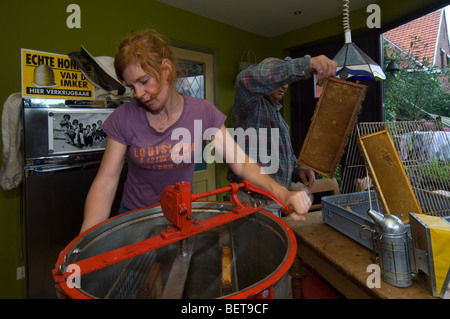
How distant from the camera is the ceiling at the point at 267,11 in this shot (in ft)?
10.1

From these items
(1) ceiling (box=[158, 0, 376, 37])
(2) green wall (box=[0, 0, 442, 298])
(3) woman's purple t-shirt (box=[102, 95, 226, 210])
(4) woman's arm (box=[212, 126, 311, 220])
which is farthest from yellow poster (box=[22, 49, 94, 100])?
(1) ceiling (box=[158, 0, 376, 37])

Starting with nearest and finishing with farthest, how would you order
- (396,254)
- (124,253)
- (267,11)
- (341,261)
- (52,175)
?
(124,253), (396,254), (341,261), (52,175), (267,11)

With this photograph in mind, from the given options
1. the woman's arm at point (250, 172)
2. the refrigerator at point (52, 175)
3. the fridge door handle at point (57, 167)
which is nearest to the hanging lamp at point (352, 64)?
the woman's arm at point (250, 172)

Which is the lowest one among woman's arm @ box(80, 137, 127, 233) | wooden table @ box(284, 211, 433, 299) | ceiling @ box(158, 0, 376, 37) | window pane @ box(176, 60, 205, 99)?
wooden table @ box(284, 211, 433, 299)

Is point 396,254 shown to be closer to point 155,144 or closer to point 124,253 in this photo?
point 124,253

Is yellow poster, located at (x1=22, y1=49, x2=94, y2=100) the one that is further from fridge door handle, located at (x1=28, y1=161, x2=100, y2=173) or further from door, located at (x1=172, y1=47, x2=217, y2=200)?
door, located at (x1=172, y1=47, x2=217, y2=200)

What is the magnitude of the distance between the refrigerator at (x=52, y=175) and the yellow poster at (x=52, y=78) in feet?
0.27

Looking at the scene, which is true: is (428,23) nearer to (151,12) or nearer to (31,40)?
(151,12)

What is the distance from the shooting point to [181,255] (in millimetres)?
939

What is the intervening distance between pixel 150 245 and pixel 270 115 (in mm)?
1404

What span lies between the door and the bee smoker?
9.32 ft

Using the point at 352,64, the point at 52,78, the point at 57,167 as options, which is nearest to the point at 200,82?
the point at 52,78

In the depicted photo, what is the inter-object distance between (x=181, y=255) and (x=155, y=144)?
537mm

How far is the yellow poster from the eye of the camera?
5.68 ft
